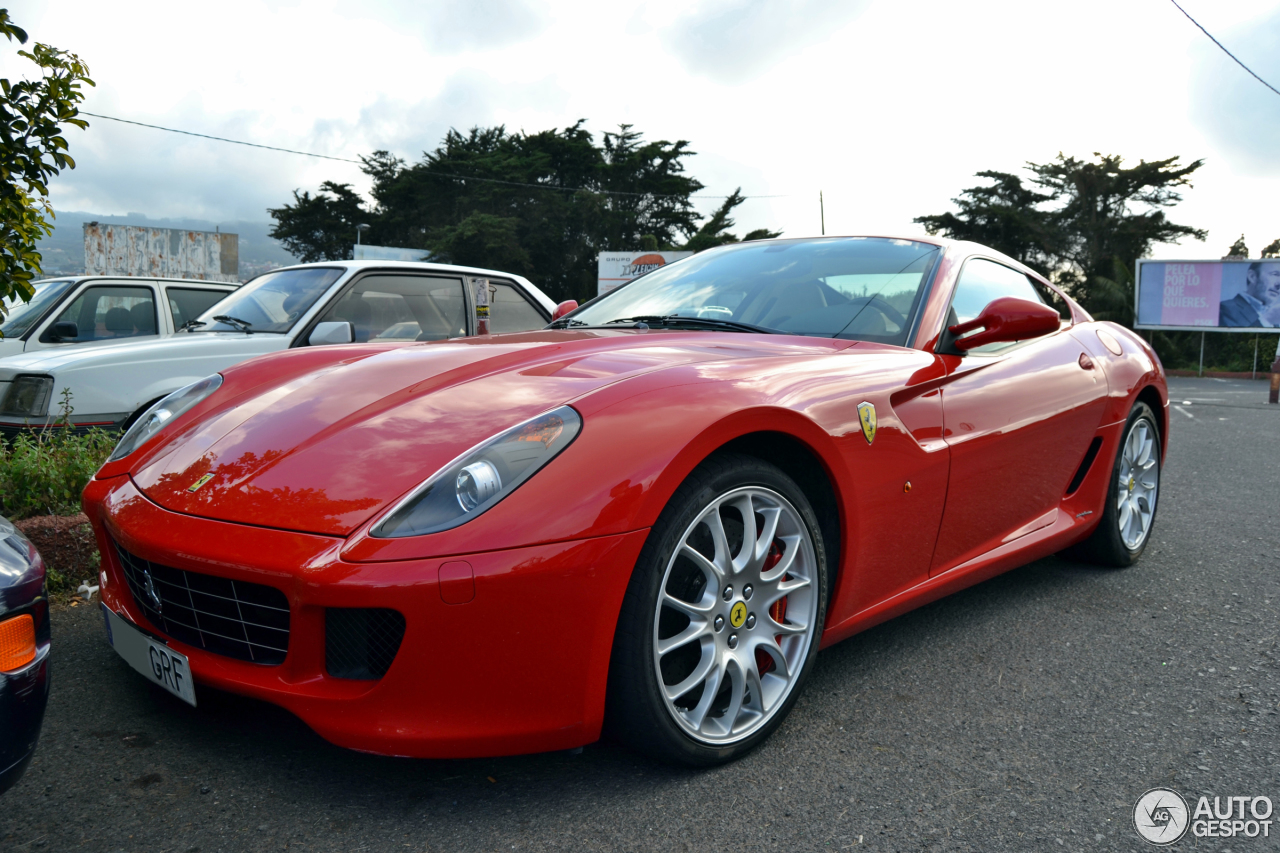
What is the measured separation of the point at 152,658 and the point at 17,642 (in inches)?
17.9

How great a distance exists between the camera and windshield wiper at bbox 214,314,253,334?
211 inches

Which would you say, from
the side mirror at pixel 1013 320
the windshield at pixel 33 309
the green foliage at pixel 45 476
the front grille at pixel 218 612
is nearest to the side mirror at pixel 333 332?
the green foliage at pixel 45 476

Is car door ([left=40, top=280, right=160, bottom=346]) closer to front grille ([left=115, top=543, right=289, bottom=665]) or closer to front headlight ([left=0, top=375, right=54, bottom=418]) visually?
front headlight ([left=0, top=375, right=54, bottom=418])

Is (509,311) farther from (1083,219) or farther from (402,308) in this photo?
(1083,219)

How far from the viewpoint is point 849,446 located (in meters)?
2.23

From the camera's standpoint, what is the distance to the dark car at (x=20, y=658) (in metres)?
1.46

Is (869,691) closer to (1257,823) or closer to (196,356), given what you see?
(1257,823)

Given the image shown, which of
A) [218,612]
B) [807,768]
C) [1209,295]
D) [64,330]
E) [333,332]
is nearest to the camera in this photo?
[218,612]

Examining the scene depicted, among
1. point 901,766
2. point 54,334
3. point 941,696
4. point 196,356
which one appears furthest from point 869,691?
point 54,334

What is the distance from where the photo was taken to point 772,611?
2.18m

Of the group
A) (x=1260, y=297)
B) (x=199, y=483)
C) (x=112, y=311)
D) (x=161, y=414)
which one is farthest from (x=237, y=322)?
(x=1260, y=297)

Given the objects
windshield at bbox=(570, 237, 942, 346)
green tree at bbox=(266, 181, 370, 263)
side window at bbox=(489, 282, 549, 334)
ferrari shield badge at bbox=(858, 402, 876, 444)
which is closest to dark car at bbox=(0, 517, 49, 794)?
ferrari shield badge at bbox=(858, 402, 876, 444)

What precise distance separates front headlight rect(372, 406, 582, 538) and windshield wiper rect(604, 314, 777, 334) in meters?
1.10

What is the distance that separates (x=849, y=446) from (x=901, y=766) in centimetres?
77
